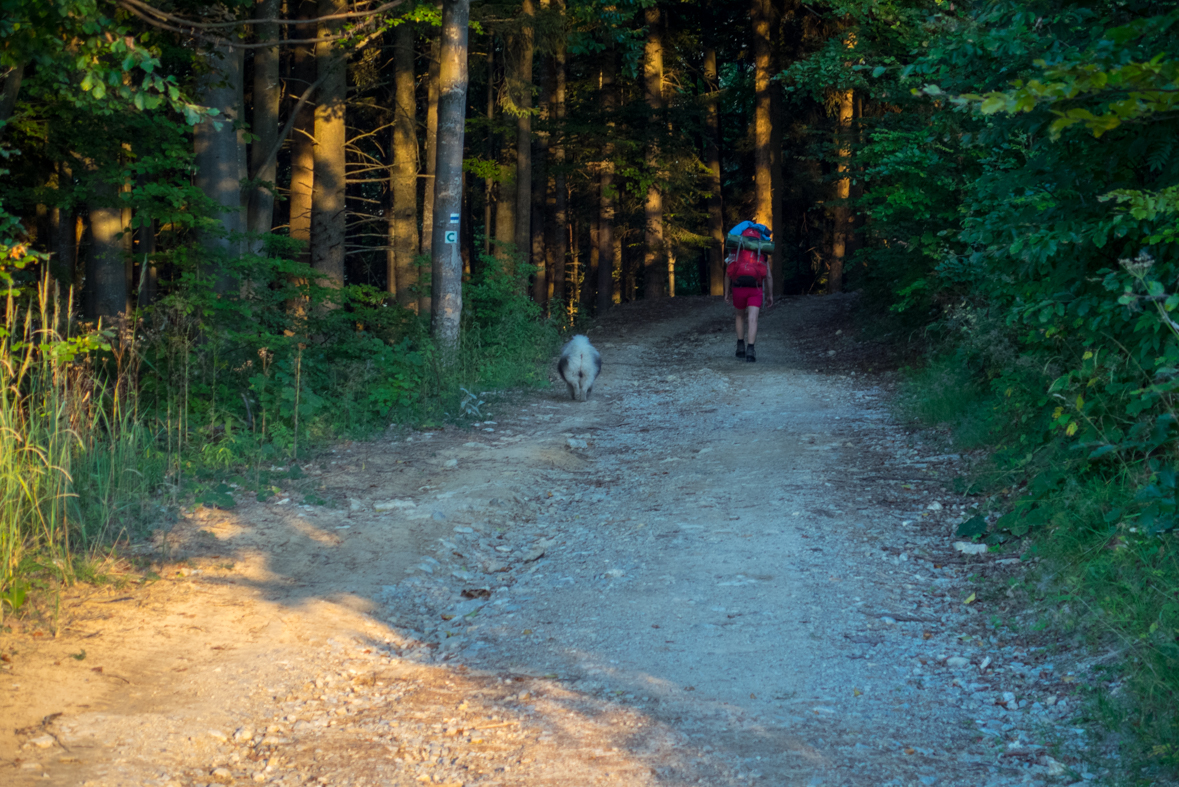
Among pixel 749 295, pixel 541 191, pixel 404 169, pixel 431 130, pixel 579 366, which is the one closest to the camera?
pixel 579 366

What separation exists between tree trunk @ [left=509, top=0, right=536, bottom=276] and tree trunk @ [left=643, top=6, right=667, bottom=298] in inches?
205

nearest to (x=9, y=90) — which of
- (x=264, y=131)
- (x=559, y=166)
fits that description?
(x=264, y=131)

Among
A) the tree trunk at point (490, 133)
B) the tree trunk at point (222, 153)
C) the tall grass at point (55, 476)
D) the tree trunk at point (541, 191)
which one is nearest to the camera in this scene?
the tall grass at point (55, 476)

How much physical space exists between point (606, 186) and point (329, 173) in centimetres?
1085

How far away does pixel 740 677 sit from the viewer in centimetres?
434

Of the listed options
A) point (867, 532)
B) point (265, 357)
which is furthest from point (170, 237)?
point (867, 532)

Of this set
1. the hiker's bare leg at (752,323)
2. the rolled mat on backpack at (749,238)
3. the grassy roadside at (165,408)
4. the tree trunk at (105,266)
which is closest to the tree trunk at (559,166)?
the rolled mat on backpack at (749,238)

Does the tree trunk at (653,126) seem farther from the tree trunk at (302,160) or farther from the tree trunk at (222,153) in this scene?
the tree trunk at (222,153)

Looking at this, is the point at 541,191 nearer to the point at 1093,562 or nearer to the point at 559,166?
the point at 559,166

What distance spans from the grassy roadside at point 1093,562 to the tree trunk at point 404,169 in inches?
469

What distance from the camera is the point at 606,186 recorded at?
25.8 metres

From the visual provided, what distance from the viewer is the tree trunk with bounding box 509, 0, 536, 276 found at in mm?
17500

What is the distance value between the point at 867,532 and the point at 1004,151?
4.58 metres

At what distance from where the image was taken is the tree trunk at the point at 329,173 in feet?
53.3
